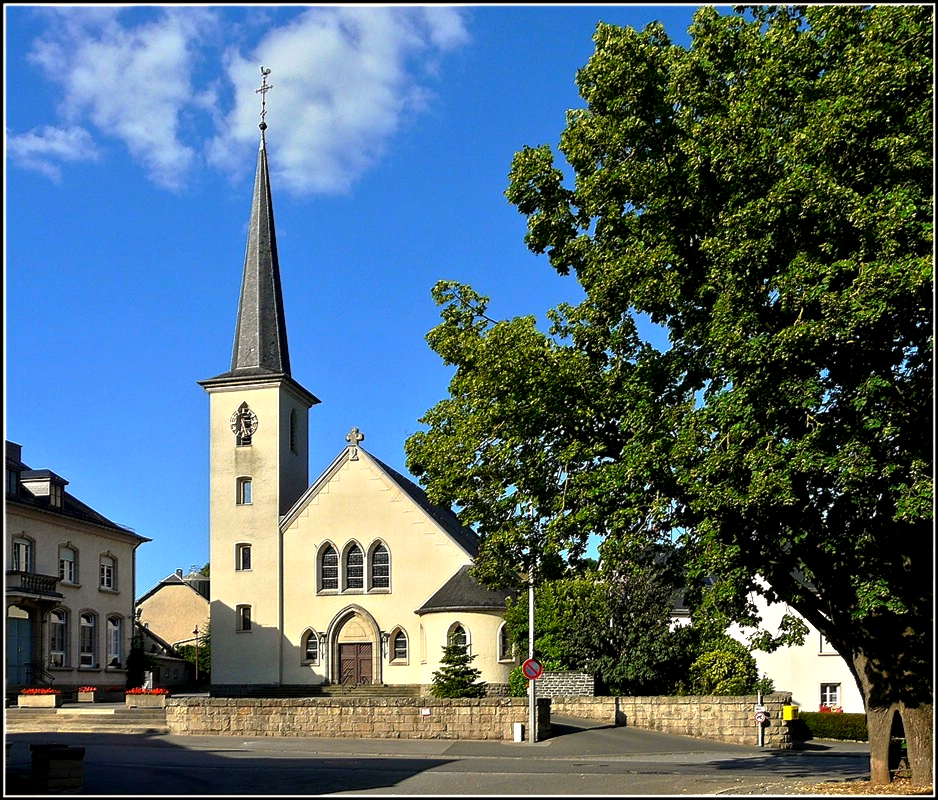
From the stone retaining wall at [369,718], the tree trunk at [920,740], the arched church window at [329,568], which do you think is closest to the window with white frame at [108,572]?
the arched church window at [329,568]

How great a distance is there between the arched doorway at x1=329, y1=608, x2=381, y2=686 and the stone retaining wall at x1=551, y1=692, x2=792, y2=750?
14273 millimetres

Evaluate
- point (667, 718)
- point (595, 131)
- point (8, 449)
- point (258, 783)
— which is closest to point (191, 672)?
point (8, 449)

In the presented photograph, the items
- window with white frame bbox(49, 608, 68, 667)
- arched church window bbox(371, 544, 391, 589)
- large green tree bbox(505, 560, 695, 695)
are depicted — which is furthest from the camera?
arched church window bbox(371, 544, 391, 589)

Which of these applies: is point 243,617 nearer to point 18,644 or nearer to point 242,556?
point 242,556

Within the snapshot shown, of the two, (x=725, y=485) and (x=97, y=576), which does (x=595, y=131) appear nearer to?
(x=725, y=485)

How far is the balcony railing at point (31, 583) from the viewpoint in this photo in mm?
41125

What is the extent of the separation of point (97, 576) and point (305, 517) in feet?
30.2

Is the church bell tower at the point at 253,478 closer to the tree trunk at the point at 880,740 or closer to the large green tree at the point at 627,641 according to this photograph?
the large green tree at the point at 627,641

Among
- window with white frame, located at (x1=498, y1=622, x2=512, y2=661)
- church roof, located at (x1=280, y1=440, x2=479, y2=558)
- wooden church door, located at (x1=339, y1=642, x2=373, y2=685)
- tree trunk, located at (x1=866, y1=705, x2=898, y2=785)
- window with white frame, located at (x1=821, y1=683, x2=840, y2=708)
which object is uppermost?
church roof, located at (x1=280, y1=440, x2=479, y2=558)

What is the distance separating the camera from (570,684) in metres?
37.1

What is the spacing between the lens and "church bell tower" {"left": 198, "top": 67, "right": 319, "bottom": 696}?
1916 inches

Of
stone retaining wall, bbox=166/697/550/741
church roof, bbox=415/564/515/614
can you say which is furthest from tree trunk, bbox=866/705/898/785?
church roof, bbox=415/564/515/614

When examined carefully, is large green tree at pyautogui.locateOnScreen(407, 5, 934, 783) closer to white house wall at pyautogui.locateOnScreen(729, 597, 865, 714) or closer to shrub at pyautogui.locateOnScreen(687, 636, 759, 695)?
shrub at pyautogui.locateOnScreen(687, 636, 759, 695)

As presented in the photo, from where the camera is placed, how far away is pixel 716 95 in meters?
16.8
